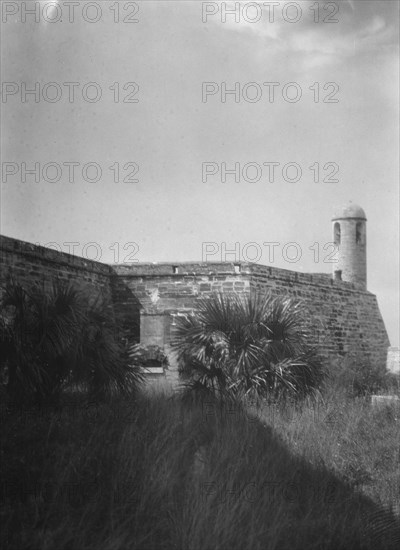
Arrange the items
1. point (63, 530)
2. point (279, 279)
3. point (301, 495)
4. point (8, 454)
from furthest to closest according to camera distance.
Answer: point (279, 279), point (301, 495), point (8, 454), point (63, 530)

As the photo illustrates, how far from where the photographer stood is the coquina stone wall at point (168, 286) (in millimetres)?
17875

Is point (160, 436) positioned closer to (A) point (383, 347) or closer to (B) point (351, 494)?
(B) point (351, 494)

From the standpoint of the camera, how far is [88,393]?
11727mm

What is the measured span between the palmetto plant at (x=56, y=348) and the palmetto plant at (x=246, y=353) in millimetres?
2553

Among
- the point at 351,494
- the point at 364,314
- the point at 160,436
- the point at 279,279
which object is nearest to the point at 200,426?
the point at 160,436

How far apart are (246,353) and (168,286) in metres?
7.07

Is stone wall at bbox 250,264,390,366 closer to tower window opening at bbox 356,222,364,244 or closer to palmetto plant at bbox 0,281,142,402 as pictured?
palmetto plant at bbox 0,281,142,402

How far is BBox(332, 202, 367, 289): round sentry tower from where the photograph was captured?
38.1 m

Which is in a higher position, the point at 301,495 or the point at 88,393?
the point at 88,393

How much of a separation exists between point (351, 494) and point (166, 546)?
3.48 metres

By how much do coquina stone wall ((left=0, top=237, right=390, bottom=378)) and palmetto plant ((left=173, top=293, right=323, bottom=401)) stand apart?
3491 mm

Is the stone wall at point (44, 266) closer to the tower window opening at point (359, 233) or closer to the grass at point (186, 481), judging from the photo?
the grass at point (186, 481)

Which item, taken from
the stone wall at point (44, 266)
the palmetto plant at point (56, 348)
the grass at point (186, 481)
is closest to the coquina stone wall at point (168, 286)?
the stone wall at point (44, 266)

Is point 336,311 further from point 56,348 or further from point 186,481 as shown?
point 186,481
